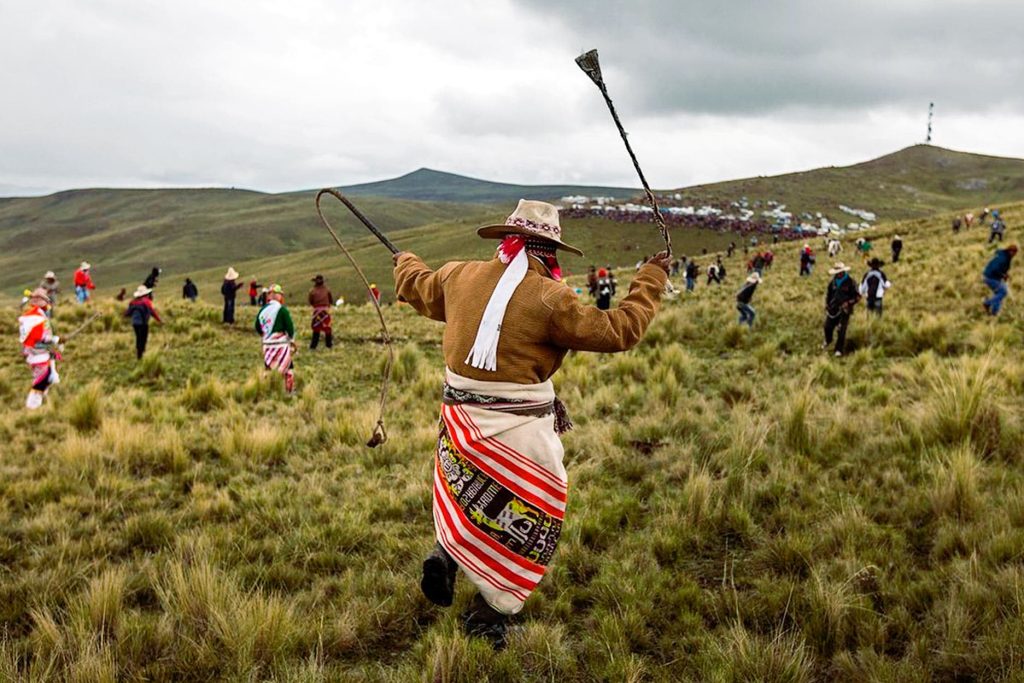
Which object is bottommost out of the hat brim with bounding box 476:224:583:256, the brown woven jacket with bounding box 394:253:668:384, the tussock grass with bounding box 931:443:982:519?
the tussock grass with bounding box 931:443:982:519

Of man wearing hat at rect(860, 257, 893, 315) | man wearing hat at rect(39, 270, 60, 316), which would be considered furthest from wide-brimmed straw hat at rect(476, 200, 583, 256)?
man wearing hat at rect(39, 270, 60, 316)

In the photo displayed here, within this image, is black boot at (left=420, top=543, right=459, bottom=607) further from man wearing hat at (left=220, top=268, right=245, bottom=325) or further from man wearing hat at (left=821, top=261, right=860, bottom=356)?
man wearing hat at (left=220, top=268, right=245, bottom=325)

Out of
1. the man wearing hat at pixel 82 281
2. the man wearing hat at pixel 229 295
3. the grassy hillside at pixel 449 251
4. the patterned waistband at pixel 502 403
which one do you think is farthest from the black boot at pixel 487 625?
the grassy hillside at pixel 449 251

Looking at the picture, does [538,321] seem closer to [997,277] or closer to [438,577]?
[438,577]

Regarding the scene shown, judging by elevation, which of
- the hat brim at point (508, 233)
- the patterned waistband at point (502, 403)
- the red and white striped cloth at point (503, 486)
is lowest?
the red and white striped cloth at point (503, 486)

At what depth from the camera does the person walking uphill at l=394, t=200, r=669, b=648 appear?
9.86 ft

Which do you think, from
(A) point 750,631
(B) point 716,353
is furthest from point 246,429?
(B) point 716,353

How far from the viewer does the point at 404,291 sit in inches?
146

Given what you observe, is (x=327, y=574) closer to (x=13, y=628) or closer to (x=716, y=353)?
(x=13, y=628)

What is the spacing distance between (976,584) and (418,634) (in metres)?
3.09

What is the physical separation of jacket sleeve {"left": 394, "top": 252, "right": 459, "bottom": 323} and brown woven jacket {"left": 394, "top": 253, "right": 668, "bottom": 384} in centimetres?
20

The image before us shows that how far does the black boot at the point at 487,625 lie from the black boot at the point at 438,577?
21 centimetres

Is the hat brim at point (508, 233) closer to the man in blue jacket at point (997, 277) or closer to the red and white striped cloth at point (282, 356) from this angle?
the red and white striped cloth at point (282, 356)

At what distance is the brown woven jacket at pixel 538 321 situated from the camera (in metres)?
2.91
